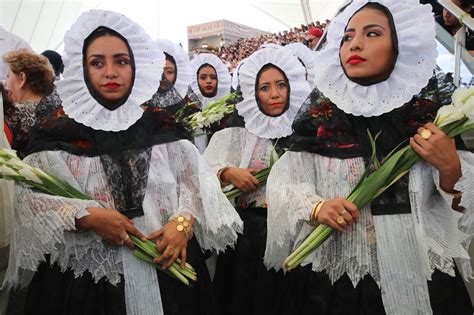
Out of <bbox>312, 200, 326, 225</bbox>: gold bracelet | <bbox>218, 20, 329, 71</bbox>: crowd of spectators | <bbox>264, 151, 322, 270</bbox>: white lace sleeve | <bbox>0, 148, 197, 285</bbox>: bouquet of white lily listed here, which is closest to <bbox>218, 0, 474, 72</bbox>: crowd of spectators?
<bbox>218, 20, 329, 71</bbox>: crowd of spectators

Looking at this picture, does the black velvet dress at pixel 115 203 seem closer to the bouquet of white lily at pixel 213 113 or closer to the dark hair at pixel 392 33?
the dark hair at pixel 392 33

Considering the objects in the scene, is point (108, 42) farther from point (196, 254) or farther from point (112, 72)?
point (196, 254)

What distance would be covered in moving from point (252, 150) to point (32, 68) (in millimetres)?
1686

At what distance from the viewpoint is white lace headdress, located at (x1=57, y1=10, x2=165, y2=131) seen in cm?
186

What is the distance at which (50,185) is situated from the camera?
1746 mm

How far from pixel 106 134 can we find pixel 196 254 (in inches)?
24.5

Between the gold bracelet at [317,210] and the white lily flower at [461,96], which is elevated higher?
the white lily flower at [461,96]

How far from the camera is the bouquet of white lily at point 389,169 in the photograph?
162 centimetres

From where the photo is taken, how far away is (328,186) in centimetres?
182

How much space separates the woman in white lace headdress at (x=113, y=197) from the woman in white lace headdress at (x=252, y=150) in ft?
2.15

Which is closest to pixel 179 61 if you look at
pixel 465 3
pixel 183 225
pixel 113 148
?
pixel 465 3

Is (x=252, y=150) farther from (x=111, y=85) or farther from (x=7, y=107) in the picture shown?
(x=7, y=107)

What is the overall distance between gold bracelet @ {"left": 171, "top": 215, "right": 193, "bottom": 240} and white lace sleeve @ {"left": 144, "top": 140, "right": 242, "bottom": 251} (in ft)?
0.16

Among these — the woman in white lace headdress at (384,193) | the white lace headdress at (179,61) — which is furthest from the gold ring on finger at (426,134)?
the white lace headdress at (179,61)
